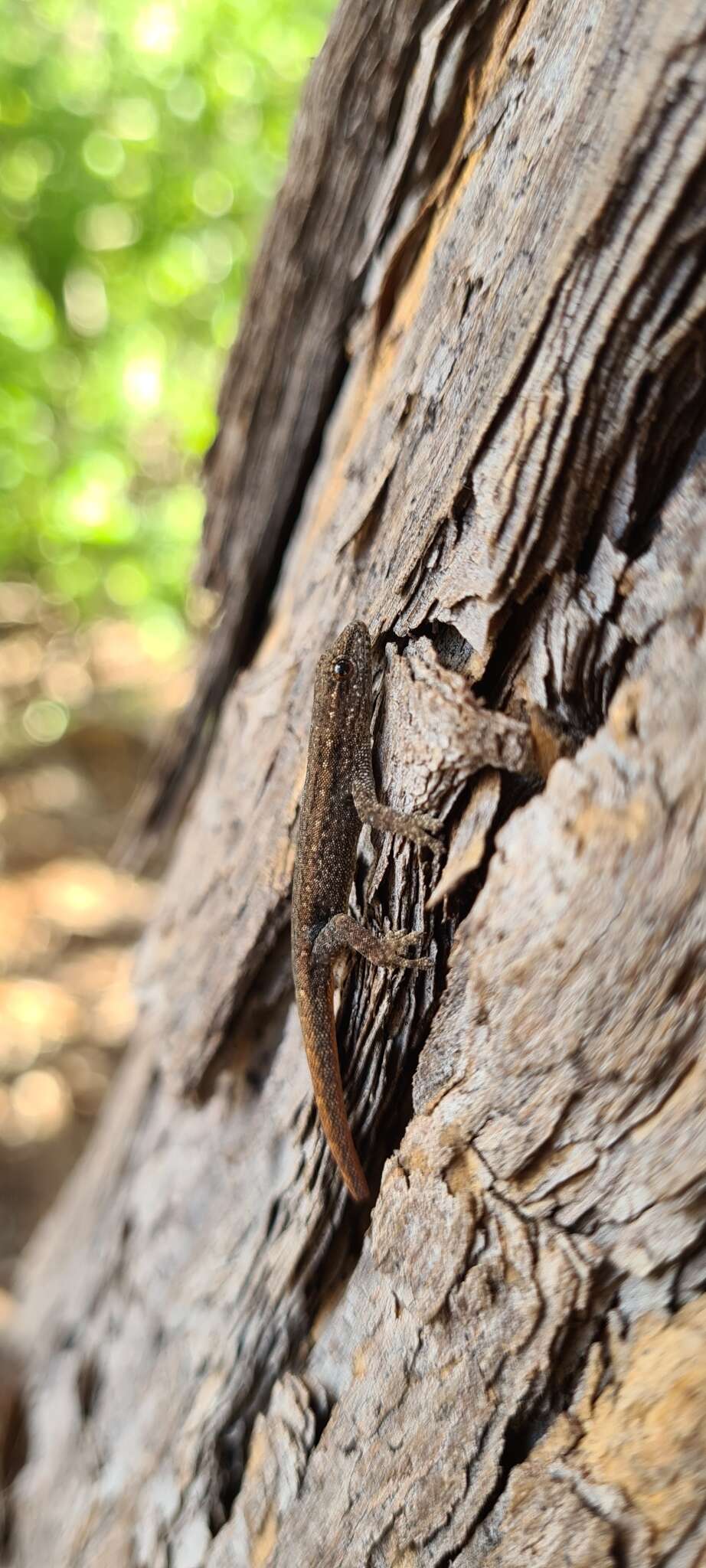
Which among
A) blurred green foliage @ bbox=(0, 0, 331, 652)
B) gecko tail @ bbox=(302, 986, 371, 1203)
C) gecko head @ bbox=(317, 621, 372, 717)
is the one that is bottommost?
gecko tail @ bbox=(302, 986, 371, 1203)

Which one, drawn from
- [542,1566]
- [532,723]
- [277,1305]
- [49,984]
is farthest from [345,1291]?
[49,984]

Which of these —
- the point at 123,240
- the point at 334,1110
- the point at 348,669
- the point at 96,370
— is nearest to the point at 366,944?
the point at 334,1110

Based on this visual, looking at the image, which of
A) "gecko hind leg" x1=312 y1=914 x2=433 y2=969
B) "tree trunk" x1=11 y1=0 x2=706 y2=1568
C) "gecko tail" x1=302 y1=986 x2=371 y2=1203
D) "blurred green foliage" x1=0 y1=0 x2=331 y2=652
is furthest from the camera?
"blurred green foliage" x1=0 y1=0 x2=331 y2=652

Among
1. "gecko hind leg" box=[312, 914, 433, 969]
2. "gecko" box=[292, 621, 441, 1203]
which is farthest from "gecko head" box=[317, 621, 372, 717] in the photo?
"gecko hind leg" box=[312, 914, 433, 969]

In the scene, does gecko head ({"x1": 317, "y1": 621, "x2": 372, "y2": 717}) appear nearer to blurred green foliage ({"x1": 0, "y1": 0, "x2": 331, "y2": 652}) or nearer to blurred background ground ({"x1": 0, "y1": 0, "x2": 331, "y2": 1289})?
blurred background ground ({"x1": 0, "y1": 0, "x2": 331, "y2": 1289})

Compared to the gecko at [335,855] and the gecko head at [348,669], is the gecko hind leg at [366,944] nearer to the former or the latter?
the gecko at [335,855]

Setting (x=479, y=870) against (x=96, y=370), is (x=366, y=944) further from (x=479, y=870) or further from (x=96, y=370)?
(x=96, y=370)
